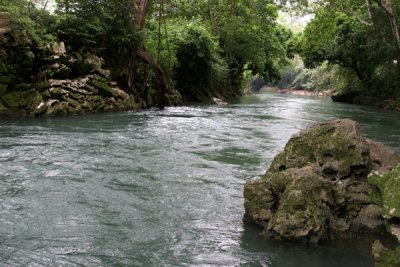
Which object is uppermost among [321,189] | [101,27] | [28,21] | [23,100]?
[101,27]

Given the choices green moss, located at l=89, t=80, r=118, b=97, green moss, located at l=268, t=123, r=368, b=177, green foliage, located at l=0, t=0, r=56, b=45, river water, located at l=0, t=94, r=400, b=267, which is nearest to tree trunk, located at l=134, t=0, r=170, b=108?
green moss, located at l=89, t=80, r=118, b=97

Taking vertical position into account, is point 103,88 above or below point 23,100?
above

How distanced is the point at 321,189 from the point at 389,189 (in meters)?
0.73

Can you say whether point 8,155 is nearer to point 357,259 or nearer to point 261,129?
point 357,259

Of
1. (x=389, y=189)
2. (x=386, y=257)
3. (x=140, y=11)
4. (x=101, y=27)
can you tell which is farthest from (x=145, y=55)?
(x=386, y=257)

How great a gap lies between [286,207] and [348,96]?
104 feet

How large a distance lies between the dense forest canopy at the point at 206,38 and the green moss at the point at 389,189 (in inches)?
440

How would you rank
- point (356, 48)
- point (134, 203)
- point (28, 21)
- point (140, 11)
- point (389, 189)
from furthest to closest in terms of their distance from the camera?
point (356, 48), point (140, 11), point (28, 21), point (134, 203), point (389, 189)

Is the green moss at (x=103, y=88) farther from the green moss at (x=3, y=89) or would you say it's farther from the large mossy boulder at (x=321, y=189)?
the large mossy boulder at (x=321, y=189)

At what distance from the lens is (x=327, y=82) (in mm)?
52344

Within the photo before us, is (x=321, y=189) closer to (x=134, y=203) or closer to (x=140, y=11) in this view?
(x=134, y=203)

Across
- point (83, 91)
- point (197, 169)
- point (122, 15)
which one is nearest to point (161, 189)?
point (197, 169)

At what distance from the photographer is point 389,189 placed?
4805mm

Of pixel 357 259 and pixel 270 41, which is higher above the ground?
pixel 270 41
